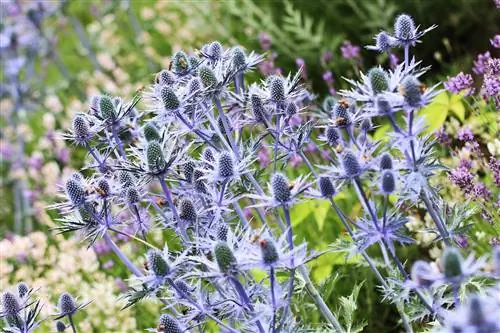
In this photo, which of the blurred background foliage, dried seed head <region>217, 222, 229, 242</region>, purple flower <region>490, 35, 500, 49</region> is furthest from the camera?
the blurred background foliage

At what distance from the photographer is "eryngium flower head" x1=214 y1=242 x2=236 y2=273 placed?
155 centimetres

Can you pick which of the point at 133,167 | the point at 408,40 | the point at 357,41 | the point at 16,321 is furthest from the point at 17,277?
the point at 357,41

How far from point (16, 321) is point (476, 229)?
1601mm

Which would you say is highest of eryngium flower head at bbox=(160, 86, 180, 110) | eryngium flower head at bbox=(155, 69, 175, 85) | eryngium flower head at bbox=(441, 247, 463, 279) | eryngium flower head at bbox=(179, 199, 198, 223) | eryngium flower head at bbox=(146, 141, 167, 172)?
eryngium flower head at bbox=(155, 69, 175, 85)

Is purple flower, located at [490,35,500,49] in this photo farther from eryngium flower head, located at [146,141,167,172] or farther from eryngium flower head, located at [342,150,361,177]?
eryngium flower head, located at [146,141,167,172]

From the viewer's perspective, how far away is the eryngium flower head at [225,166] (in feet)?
5.94

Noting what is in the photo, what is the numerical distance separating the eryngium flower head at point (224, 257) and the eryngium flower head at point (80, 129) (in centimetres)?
69

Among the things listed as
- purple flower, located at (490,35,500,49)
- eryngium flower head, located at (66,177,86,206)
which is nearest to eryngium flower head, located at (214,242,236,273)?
eryngium flower head, located at (66,177,86,206)

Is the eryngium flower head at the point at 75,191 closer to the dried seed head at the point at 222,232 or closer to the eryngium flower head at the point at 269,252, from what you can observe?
the dried seed head at the point at 222,232

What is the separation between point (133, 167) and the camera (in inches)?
71.7

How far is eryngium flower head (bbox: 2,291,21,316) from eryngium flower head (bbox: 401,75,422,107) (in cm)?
110

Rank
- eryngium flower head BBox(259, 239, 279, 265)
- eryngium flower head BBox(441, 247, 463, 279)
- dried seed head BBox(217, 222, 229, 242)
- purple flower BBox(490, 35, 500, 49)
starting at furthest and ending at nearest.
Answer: purple flower BBox(490, 35, 500, 49), dried seed head BBox(217, 222, 229, 242), eryngium flower head BBox(259, 239, 279, 265), eryngium flower head BBox(441, 247, 463, 279)

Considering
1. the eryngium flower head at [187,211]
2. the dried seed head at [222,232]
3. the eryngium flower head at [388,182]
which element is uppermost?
the eryngium flower head at [187,211]

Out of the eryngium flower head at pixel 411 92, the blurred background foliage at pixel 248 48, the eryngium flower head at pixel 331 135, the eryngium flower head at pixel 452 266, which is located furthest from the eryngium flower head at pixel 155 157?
the blurred background foliage at pixel 248 48
